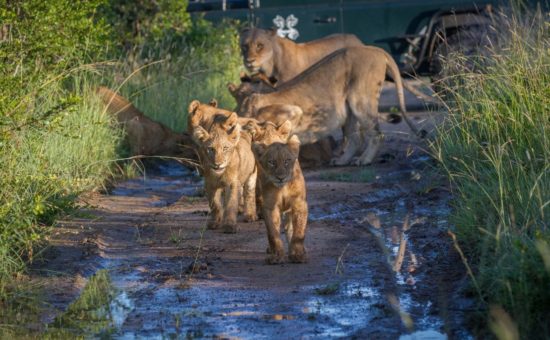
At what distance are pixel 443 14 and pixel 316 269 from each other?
9055 millimetres

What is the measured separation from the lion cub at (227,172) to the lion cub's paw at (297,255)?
1278 mm

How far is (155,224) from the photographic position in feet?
28.4

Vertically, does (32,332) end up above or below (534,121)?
below

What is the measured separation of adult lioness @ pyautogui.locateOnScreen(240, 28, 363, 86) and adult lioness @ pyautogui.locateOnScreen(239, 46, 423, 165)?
4.01 feet

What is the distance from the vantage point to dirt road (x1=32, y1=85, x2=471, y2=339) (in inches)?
221

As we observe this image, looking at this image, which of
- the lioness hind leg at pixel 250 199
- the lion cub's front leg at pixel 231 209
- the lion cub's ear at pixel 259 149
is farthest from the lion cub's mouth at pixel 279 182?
the lioness hind leg at pixel 250 199

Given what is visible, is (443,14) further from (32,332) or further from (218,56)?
(32,332)

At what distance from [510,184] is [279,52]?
24.0 ft

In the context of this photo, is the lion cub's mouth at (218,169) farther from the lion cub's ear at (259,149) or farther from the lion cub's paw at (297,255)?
the lion cub's paw at (297,255)

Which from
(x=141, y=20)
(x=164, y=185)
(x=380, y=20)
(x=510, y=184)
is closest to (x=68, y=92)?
(x=164, y=185)

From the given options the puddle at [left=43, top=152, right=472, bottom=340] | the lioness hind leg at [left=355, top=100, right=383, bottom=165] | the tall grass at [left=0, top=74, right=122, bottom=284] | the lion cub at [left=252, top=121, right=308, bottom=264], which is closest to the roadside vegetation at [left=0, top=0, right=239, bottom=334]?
the tall grass at [left=0, top=74, right=122, bottom=284]

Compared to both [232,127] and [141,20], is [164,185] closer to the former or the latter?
[232,127]

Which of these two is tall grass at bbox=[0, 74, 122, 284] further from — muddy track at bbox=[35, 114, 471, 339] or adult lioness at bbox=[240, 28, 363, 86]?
adult lioness at bbox=[240, 28, 363, 86]

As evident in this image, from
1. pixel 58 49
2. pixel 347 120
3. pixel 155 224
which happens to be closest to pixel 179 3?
pixel 347 120
